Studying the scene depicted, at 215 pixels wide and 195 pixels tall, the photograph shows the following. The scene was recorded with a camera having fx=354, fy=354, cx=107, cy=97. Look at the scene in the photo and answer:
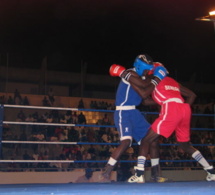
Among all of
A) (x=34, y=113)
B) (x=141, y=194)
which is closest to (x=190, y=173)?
(x=141, y=194)

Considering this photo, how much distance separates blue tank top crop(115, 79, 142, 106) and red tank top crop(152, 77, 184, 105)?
21 centimetres

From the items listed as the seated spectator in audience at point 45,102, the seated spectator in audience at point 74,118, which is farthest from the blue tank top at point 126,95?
the seated spectator in audience at point 45,102

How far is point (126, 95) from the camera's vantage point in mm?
3963

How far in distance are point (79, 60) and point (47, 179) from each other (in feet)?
28.7

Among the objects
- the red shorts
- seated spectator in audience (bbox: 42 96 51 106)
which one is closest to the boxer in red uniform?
the red shorts

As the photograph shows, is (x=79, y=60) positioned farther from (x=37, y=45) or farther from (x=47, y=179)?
(x=47, y=179)

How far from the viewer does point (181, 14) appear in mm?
9625

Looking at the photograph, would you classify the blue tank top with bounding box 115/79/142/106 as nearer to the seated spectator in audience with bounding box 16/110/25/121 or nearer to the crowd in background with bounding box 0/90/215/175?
the crowd in background with bounding box 0/90/215/175

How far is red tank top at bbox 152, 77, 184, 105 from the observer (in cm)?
386

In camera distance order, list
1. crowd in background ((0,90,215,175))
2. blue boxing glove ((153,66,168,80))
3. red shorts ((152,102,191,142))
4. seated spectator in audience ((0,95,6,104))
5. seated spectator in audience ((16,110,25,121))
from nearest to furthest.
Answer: red shorts ((152,102,191,142)) → blue boxing glove ((153,66,168,80)) → crowd in background ((0,90,215,175)) → seated spectator in audience ((16,110,25,121)) → seated spectator in audience ((0,95,6,104))

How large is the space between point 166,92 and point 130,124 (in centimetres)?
53

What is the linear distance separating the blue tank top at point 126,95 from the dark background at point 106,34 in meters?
4.72

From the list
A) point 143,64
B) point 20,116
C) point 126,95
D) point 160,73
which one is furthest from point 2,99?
point 160,73

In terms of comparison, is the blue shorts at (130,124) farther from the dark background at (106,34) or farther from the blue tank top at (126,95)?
the dark background at (106,34)
